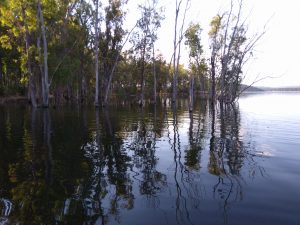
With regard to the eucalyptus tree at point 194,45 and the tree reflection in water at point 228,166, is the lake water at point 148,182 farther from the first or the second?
the eucalyptus tree at point 194,45

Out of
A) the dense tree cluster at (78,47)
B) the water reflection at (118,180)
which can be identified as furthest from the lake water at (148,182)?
the dense tree cluster at (78,47)

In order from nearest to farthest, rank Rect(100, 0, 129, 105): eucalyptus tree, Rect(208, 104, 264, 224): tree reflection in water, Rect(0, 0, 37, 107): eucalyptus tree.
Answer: Rect(208, 104, 264, 224): tree reflection in water
Rect(0, 0, 37, 107): eucalyptus tree
Rect(100, 0, 129, 105): eucalyptus tree

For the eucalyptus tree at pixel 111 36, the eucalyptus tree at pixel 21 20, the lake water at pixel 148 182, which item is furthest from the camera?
the eucalyptus tree at pixel 111 36

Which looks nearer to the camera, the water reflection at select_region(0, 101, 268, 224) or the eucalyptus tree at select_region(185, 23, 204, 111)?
the water reflection at select_region(0, 101, 268, 224)

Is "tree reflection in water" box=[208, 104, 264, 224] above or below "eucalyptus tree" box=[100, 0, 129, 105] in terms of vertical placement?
below

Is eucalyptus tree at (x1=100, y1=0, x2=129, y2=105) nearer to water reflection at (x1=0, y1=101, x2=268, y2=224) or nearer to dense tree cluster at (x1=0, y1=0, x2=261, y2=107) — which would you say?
dense tree cluster at (x1=0, y1=0, x2=261, y2=107)

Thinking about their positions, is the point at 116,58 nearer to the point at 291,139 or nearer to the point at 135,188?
the point at 291,139

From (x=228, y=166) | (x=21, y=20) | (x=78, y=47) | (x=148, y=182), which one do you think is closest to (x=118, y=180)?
(x=148, y=182)

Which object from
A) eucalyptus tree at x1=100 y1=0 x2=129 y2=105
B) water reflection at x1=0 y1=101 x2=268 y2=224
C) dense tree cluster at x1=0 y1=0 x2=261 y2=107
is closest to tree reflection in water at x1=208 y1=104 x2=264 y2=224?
water reflection at x1=0 y1=101 x2=268 y2=224

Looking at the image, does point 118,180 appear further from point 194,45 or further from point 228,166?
point 194,45

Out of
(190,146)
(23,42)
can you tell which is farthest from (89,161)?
(23,42)

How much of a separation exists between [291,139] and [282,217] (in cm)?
1138

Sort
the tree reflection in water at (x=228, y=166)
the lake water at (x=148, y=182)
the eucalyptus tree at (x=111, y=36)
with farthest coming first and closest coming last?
1. the eucalyptus tree at (x=111, y=36)
2. the tree reflection in water at (x=228, y=166)
3. the lake water at (x=148, y=182)

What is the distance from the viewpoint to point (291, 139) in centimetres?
1677
